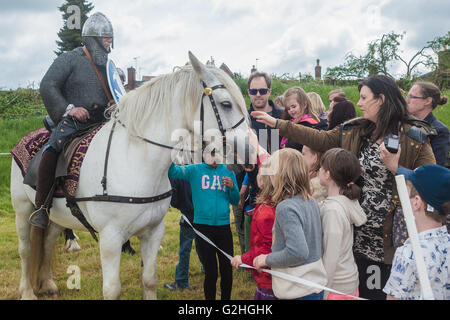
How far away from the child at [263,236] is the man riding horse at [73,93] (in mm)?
1733

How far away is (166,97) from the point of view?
2781 mm

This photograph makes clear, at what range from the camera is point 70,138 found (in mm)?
3117

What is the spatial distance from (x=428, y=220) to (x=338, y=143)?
3.89 feet

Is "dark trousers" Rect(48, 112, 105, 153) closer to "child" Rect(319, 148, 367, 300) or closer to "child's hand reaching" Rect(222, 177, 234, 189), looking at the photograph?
"child's hand reaching" Rect(222, 177, 234, 189)

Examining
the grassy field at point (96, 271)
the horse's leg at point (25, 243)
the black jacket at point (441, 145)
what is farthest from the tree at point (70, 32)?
the black jacket at point (441, 145)

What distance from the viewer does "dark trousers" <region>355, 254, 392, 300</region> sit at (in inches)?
102

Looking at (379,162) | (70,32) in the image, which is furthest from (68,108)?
(70,32)

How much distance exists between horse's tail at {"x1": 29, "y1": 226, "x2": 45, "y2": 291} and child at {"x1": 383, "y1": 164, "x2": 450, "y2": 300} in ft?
11.0

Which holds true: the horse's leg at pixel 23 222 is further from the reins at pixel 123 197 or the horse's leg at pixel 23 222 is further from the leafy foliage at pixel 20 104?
the leafy foliage at pixel 20 104

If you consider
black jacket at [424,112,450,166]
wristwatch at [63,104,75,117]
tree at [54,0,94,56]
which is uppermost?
tree at [54,0,94,56]

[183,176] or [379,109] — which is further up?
[379,109]

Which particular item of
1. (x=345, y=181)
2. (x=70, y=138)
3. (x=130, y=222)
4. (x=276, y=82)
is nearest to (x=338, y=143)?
(x=345, y=181)

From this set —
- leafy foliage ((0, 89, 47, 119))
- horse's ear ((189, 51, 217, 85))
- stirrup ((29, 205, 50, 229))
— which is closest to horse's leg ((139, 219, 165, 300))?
stirrup ((29, 205, 50, 229))
